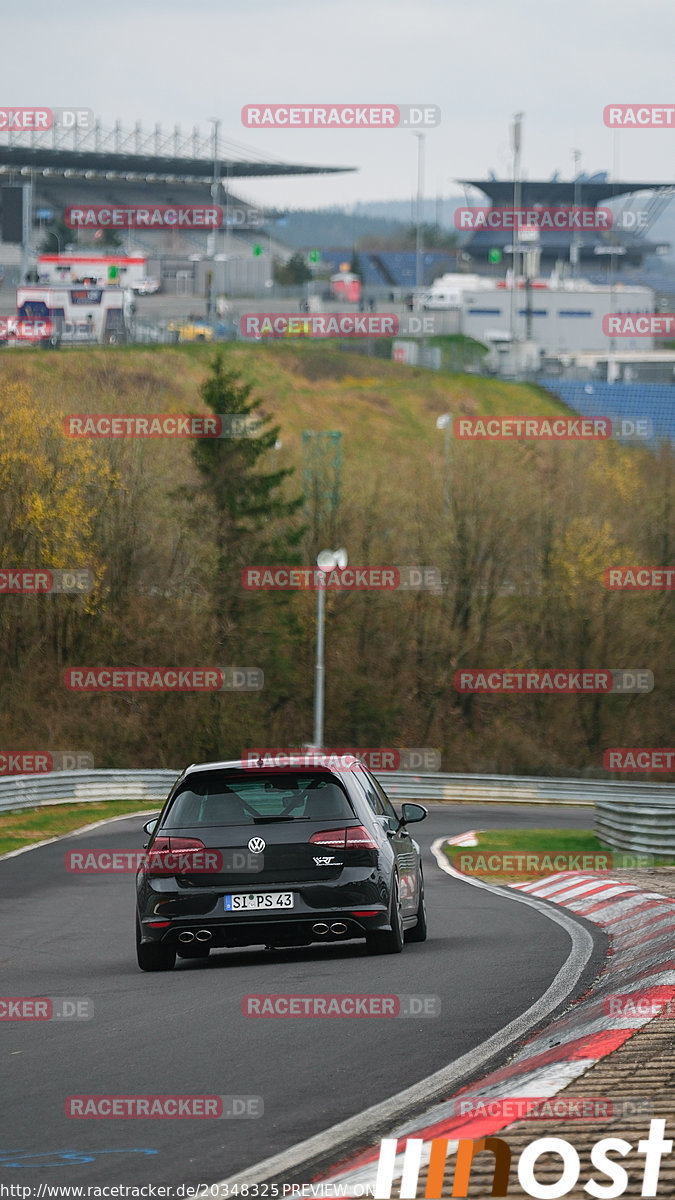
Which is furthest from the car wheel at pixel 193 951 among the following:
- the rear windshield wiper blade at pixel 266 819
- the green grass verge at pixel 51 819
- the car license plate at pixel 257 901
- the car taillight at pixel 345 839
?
the green grass verge at pixel 51 819

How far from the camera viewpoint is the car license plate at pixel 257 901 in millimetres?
10969

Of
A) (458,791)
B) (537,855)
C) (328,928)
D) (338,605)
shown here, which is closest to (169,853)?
(328,928)

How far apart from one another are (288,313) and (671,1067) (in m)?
95.8

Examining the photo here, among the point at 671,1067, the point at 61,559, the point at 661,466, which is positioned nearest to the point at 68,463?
the point at 61,559

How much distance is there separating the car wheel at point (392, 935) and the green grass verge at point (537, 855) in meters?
9.97

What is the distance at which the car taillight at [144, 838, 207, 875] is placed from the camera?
435 inches

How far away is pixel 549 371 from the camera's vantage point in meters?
101

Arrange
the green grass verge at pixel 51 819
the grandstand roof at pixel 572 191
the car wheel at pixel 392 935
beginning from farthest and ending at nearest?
1. the grandstand roof at pixel 572 191
2. the green grass verge at pixel 51 819
3. the car wheel at pixel 392 935

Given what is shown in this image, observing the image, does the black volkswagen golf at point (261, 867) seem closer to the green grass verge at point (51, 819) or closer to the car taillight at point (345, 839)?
the car taillight at point (345, 839)

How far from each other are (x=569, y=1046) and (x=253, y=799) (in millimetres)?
4010

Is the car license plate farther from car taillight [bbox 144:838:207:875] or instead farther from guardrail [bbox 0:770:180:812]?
guardrail [bbox 0:770:180:812]

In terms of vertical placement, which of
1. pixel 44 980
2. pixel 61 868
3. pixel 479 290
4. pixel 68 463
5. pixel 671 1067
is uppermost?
pixel 479 290

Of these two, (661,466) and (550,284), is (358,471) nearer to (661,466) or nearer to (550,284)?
(661,466)

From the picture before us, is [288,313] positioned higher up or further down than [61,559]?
higher up
